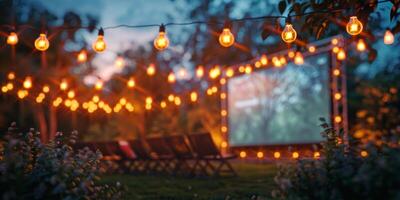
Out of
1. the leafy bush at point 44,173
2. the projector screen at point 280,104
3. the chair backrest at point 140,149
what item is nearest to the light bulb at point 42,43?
the leafy bush at point 44,173

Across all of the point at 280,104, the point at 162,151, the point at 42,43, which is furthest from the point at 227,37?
the point at 280,104

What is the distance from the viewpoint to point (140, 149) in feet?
28.9

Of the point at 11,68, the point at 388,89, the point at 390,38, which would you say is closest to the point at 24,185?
the point at 390,38

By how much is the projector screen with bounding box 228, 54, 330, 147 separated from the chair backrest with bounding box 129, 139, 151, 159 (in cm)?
357

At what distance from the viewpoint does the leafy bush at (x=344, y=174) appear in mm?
2391

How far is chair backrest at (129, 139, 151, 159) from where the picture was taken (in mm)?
8734

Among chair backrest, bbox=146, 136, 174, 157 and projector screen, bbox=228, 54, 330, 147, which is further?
projector screen, bbox=228, 54, 330, 147

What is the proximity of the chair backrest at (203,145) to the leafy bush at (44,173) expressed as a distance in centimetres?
389

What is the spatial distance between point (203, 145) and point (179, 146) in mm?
565

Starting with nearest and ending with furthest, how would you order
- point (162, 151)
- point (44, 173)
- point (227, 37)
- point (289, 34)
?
point (44, 173)
point (289, 34)
point (227, 37)
point (162, 151)

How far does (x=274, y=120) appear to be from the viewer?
37.8 feet

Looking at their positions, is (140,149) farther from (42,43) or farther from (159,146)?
(42,43)

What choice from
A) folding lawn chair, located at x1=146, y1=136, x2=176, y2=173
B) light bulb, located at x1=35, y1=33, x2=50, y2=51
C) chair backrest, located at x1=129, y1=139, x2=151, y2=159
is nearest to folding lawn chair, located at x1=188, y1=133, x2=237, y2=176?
folding lawn chair, located at x1=146, y1=136, x2=176, y2=173

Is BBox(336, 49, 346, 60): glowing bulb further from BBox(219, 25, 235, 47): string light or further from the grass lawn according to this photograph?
BBox(219, 25, 235, 47): string light
